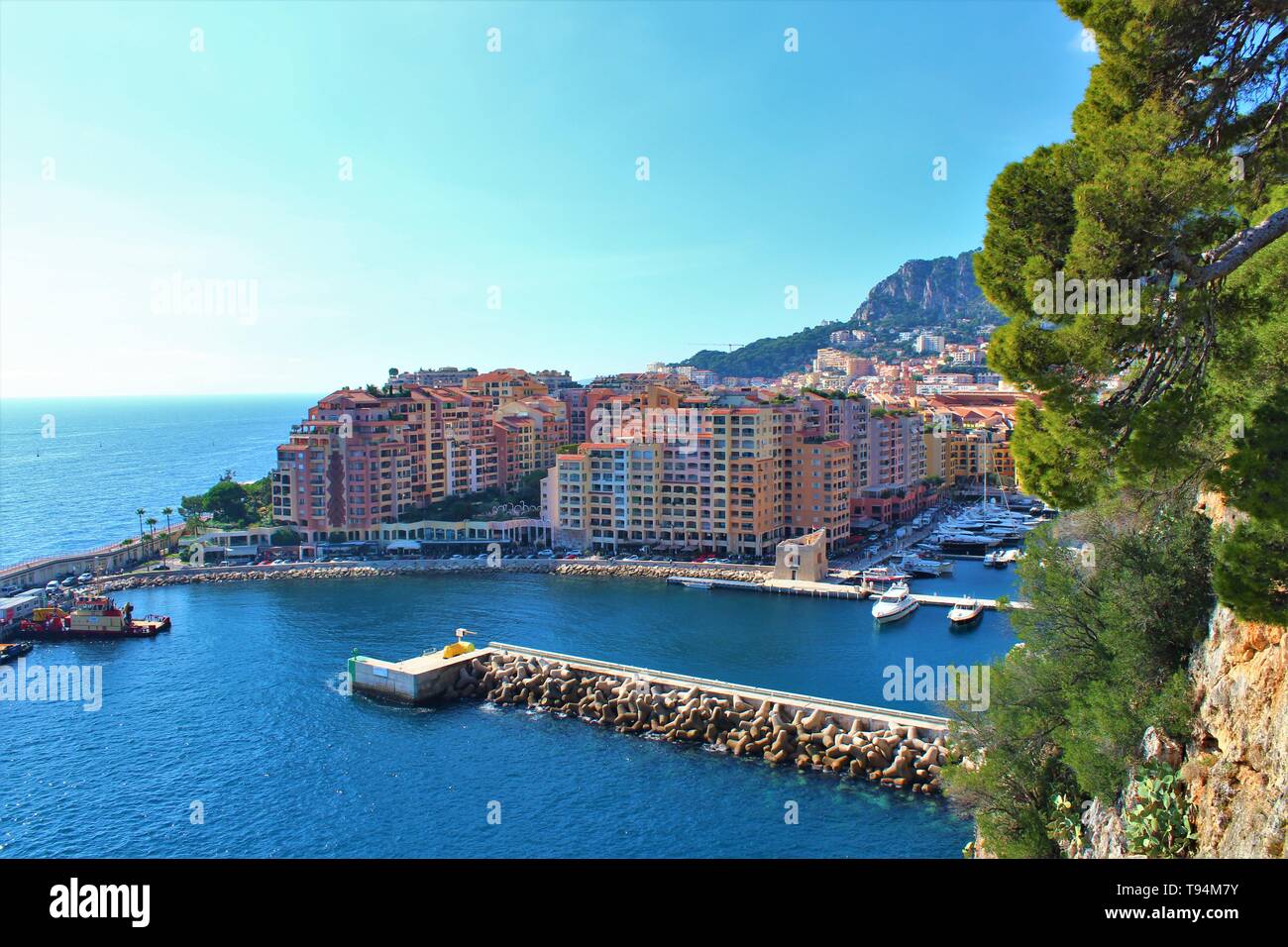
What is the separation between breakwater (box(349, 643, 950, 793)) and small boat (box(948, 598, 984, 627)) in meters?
9.02

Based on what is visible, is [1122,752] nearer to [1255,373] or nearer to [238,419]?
[1255,373]

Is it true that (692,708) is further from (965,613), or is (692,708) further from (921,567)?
(921,567)

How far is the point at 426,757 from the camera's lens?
15500 millimetres

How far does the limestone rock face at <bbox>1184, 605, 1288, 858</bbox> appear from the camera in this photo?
4.63 m

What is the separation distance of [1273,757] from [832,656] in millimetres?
16228

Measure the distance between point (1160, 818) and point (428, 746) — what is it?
41.7ft

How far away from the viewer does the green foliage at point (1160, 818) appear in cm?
559

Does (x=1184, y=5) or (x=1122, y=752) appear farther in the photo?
(x=1122, y=752)

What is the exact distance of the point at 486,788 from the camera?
551 inches

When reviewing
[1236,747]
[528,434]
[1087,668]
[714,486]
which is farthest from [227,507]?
[1236,747]

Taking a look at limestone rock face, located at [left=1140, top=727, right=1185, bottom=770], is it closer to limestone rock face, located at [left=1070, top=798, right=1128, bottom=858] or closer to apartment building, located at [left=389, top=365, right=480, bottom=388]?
limestone rock face, located at [left=1070, top=798, right=1128, bottom=858]

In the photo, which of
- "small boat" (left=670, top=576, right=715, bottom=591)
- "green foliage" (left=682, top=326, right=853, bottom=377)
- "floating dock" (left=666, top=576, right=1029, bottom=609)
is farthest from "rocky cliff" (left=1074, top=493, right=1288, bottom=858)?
"green foliage" (left=682, top=326, right=853, bottom=377)

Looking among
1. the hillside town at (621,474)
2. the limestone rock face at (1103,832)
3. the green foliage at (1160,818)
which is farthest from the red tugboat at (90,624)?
the green foliage at (1160,818)
